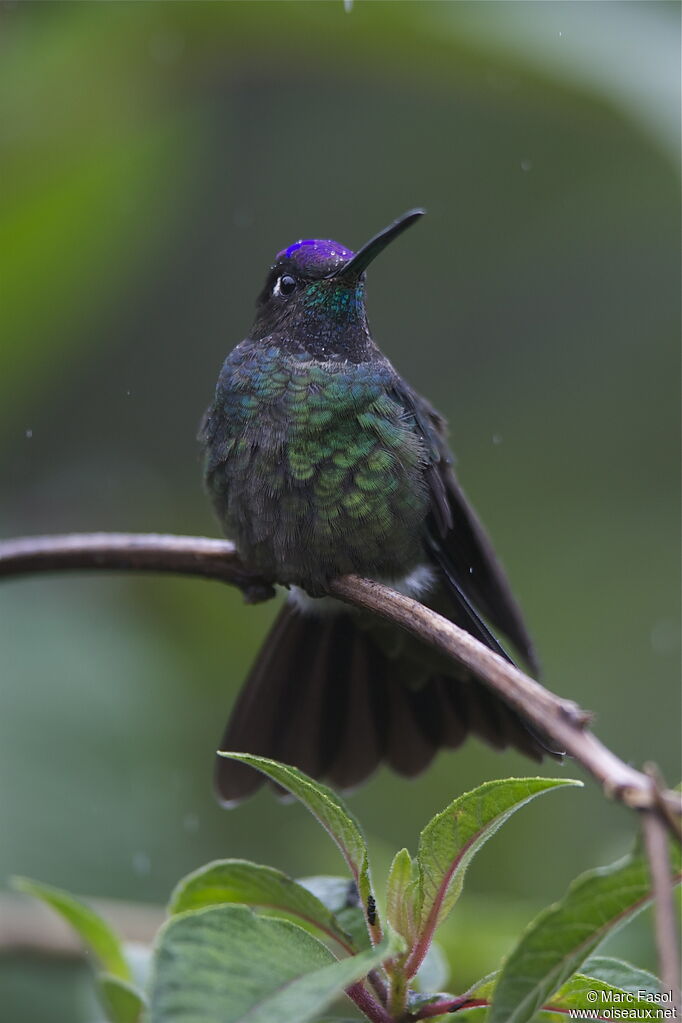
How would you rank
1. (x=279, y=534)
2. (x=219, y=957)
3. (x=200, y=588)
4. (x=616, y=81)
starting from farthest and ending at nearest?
(x=200, y=588)
(x=616, y=81)
(x=279, y=534)
(x=219, y=957)

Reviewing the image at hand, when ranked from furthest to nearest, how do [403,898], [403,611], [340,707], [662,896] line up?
1. [340,707]
2. [403,611]
3. [403,898]
4. [662,896]

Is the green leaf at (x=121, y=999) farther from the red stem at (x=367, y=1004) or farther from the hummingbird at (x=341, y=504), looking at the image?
the hummingbird at (x=341, y=504)

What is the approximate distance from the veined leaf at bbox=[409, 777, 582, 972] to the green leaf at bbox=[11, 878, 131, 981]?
663mm

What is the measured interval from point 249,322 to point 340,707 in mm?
1069

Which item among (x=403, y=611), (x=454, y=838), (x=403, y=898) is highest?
(x=403, y=611)

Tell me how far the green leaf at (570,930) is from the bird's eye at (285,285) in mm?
1662

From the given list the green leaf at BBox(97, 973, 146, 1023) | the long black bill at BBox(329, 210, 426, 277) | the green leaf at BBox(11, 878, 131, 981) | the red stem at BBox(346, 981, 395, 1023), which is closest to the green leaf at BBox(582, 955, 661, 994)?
the red stem at BBox(346, 981, 395, 1023)

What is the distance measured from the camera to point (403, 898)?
61.4 inches

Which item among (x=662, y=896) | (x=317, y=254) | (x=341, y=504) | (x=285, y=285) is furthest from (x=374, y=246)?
(x=662, y=896)

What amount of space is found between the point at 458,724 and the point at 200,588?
6.94ft

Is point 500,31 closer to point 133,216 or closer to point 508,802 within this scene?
point 133,216

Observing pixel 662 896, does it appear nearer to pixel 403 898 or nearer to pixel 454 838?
pixel 454 838

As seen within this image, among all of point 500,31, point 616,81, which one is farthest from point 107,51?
point 616,81

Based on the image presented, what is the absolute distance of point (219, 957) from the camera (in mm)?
1234
